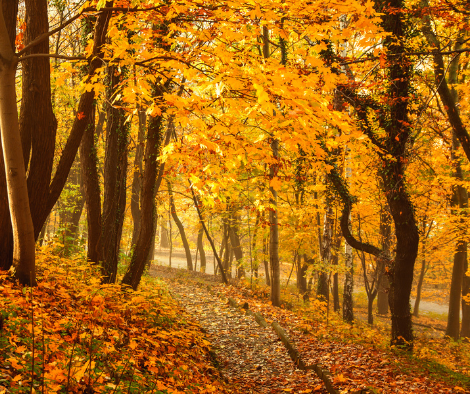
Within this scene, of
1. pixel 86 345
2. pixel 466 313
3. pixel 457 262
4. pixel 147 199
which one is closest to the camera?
pixel 86 345

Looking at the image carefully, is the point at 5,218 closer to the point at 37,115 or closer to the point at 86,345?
the point at 37,115

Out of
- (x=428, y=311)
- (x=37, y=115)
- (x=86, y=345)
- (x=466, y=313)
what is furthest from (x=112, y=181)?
(x=428, y=311)

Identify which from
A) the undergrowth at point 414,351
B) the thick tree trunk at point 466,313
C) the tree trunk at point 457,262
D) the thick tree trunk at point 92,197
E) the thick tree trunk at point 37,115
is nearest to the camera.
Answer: the thick tree trunk at point 37,115

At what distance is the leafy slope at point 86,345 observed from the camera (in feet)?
9.30

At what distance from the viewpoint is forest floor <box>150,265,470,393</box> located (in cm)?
557

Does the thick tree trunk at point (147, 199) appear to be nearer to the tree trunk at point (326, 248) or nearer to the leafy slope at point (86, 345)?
the leafy slope at point (86, 345)

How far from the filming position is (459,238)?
12039mm

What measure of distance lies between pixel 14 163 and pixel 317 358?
6209mm

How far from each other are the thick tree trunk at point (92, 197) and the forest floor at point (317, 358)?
3.30 m

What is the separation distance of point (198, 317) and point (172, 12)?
7.62 metres

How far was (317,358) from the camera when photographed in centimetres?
683

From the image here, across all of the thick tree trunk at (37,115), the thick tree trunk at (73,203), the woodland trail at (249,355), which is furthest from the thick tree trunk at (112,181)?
the thick tree trunk at (73,203)

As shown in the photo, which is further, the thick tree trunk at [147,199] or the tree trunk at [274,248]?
the tree trunk at [274,248]

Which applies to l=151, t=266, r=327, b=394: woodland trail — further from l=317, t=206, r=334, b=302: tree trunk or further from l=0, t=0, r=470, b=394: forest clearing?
l=317, t=206, r=334, b=302: tree trunk
